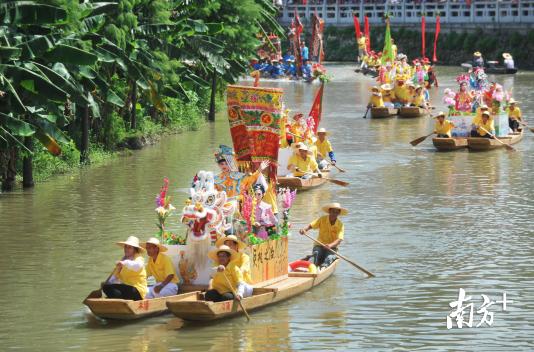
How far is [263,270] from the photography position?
37.8ft

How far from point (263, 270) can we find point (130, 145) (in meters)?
15.1

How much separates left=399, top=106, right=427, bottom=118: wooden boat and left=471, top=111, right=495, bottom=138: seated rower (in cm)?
930

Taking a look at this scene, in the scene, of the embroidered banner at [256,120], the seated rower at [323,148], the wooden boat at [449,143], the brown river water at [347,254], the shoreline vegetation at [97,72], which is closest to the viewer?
the brown river water at [347,254]

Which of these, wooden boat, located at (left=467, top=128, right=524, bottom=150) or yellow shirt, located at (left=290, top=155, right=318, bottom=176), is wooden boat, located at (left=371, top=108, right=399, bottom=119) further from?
yellow shirt, located at (left=290, top=155, right=318, bottom=176)

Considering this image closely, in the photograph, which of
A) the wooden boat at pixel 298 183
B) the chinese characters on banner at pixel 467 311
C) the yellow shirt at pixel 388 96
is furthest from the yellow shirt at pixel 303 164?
the yellow shirt at pixel 388 96

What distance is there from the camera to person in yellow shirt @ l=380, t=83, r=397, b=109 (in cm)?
3544

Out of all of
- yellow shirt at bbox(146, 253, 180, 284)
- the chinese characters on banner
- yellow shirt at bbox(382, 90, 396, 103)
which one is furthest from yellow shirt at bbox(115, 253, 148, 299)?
yellow shirt at bbox(382, 90, 396, 103)

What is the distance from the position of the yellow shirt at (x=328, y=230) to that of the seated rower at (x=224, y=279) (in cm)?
271

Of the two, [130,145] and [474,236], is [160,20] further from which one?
[474,236]

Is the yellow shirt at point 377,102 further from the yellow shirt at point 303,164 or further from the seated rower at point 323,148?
the yellow shirt at point 303,164

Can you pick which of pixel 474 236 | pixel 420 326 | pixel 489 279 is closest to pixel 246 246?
pixel 420 326

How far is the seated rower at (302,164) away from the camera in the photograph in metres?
19.9

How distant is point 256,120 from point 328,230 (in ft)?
6.73

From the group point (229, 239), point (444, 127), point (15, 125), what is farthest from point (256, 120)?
point (444, 127)
